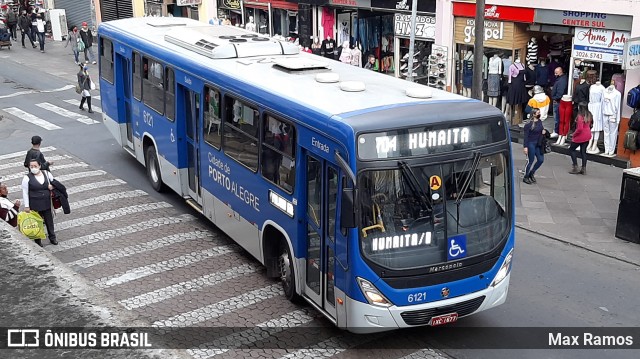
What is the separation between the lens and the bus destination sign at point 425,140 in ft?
29.0

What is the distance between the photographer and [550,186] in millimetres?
16875

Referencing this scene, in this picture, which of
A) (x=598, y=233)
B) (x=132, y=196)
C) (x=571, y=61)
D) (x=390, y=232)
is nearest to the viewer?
(x=390, y=232)

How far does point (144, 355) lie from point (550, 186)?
11823 millimetres

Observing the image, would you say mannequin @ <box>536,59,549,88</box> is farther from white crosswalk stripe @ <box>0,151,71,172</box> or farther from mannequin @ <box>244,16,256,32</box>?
mannequin @ <box>244,16,256,32</box>

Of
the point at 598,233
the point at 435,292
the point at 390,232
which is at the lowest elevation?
the point at 598,233

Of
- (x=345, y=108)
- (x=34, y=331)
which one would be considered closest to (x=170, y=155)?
(x=345, y=108)

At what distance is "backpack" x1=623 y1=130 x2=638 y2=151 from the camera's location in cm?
1745

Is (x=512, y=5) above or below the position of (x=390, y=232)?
above

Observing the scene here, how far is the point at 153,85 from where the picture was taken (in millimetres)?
15227

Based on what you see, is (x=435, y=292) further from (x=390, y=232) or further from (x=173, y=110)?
(x=173, y=110)

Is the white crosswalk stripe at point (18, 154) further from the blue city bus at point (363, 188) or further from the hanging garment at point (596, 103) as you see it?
the hanging garment at point (596, 103)

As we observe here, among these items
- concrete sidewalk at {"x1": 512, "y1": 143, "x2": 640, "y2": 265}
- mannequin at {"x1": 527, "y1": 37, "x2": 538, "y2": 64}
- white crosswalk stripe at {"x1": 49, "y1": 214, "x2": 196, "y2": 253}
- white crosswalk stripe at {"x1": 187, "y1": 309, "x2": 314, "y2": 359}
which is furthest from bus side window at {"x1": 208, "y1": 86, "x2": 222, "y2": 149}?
mannequin at {"x1": 527, "y1": 37, "x2": 538, "y2": 64}

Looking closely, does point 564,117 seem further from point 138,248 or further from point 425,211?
point 425,211

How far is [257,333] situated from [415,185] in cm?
306
